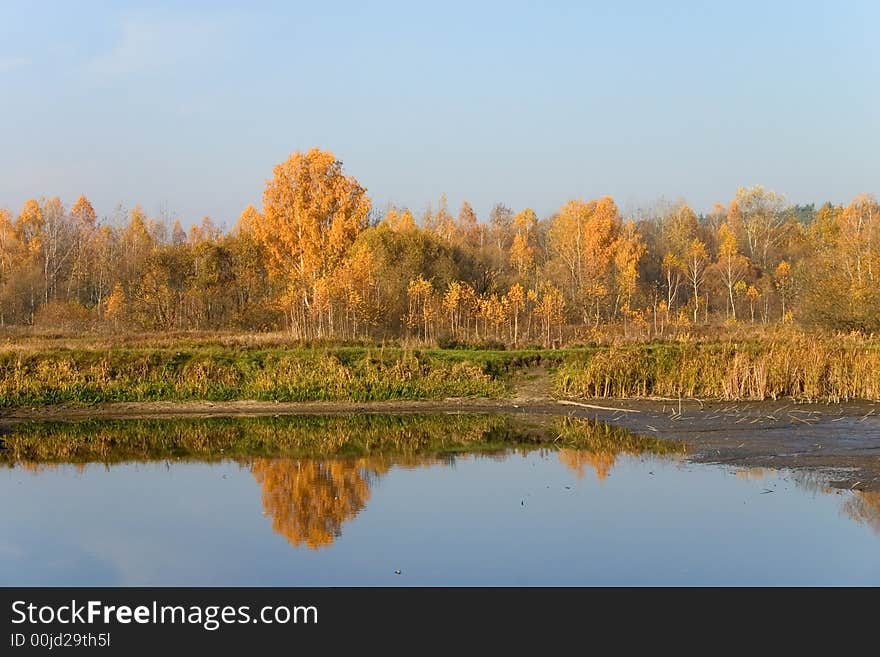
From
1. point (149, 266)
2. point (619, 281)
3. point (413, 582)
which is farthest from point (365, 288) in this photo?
point (413, 582)

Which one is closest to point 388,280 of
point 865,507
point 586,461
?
point 586,461

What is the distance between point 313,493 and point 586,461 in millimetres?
4803

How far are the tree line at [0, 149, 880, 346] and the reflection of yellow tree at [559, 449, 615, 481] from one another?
1145 cm

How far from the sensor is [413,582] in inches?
391

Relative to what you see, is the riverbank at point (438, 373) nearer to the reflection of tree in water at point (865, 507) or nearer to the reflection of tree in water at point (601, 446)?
the reflection of tree in water at point (601, 446)

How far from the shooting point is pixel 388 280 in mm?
45938

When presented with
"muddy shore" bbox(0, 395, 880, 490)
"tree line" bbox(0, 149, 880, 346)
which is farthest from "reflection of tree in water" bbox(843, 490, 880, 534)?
"tree line" bbox(0, 149, 880, 346)

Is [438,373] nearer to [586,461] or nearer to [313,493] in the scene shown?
[586,461]

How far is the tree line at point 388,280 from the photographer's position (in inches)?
1481

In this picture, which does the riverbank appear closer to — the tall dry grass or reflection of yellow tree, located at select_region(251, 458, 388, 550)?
the tall dry grass

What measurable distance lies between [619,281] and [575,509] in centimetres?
4638

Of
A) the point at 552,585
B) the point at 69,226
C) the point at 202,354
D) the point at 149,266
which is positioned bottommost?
the point at 552,585

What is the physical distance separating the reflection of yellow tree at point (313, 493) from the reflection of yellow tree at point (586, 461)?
301cm
